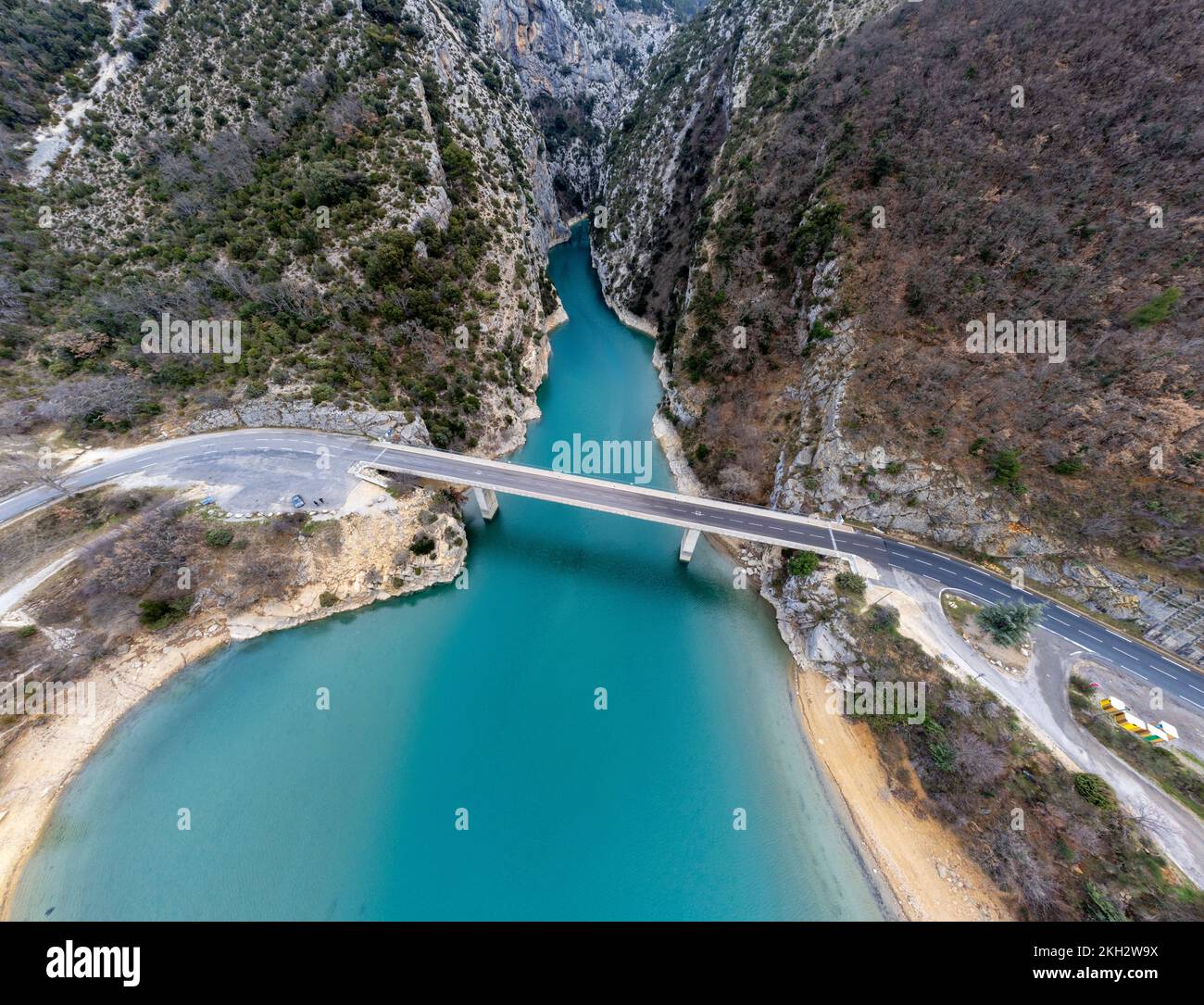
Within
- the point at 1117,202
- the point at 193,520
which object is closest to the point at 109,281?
the point at 193,520

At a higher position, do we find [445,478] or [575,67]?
[575,67]

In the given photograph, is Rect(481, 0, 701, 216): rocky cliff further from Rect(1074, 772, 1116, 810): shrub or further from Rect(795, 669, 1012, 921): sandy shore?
Rect(1074, 772, 1116, 810): shrub

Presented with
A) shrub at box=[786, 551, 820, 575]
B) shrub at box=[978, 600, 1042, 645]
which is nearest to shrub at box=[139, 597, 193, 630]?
shrub at box=[786, 551, 820, 575]

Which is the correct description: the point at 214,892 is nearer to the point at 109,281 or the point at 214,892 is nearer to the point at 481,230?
the point at 109,281

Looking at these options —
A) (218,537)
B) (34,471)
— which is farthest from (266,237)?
(218,537)

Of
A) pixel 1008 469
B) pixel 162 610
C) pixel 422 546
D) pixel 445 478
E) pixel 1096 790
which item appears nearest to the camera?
pixel 1096 790

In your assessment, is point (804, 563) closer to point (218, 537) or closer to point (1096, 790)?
point (1096, 790)
